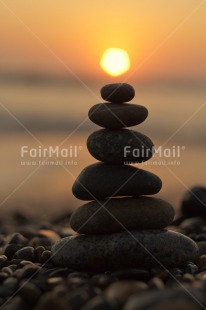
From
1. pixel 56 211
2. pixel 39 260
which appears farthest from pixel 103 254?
pixel 56 211

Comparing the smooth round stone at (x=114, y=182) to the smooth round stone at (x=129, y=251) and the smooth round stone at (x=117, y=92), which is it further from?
the smooth round stone at (x=117, y=92)

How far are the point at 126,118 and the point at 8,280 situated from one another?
2933 millimetres

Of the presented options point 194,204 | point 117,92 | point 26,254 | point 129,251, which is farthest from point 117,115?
point 194,204

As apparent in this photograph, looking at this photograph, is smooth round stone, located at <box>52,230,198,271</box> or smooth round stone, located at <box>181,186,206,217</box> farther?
smooth round stone, located at <box>181,186,206,217</box>

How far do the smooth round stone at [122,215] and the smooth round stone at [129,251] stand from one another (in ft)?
0.51

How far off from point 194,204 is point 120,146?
610 centimetres

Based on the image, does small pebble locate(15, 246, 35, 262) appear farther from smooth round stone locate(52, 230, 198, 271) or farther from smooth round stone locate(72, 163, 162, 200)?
smooth round stone locate(72, 163, 162, 200)

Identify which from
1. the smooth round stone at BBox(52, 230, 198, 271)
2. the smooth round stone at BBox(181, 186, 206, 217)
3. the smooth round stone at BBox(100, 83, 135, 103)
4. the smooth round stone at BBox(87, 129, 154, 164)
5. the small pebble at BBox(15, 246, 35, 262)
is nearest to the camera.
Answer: the smooth round stone at BBox(52, 230, 198, 271)

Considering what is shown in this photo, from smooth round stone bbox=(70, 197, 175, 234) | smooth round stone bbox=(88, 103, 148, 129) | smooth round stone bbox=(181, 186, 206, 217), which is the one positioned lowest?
smooth round stone bbox=(181, 186, 206, 217)

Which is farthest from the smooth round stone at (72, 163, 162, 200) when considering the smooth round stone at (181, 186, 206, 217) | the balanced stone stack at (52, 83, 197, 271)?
the smooth round stone at (181, 186, 206, 217)

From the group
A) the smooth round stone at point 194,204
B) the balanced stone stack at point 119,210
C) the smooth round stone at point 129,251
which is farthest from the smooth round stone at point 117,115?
the smooth round stone at point 194,204

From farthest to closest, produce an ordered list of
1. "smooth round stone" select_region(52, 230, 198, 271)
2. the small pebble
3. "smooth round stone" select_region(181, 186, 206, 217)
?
"smooth round stone" select_region(181, 186, 206, 217) → the small pebble → "smooth round stone" select_region(52, 230, 198, 271)

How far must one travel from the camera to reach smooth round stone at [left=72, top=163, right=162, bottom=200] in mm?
7969

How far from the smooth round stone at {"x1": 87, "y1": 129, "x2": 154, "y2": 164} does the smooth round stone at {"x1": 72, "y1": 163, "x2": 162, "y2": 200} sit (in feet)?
0.54
